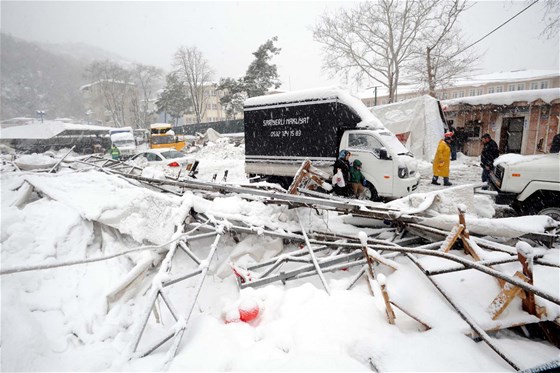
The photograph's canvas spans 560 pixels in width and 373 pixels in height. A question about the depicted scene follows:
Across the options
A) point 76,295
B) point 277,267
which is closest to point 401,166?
point 277,267


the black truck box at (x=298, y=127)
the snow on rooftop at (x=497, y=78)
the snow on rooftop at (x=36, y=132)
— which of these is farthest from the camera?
the snow on rooftop at (x=497, y=78)

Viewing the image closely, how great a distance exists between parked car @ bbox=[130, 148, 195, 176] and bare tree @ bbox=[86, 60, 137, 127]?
4630 cm

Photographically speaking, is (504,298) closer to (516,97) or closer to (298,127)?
(298,127)

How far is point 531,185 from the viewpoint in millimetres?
5414

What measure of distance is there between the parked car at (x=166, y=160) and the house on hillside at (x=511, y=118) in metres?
17.4

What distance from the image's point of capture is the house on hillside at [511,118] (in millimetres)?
15203

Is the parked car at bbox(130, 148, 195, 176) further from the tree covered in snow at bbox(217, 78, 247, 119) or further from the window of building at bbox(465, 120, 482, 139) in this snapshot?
the tree covered in snow at bbox(217, 78, 247, 119)

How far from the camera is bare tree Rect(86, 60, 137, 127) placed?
5278cm

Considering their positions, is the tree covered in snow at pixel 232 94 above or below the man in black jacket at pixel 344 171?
above

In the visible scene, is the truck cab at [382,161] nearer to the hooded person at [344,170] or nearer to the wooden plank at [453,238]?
the hooded person at [344,170]

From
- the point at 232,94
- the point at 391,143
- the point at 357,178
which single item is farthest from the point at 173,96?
the point at 391,143

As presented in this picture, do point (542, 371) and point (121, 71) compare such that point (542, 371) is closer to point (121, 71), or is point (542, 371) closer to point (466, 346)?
point (466, 346)

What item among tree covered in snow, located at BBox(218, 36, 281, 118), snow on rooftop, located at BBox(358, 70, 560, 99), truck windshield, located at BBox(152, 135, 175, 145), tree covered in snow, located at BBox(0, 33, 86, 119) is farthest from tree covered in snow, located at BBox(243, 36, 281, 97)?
tree covered in snow, located at BBox(0, 33, 86, 119)

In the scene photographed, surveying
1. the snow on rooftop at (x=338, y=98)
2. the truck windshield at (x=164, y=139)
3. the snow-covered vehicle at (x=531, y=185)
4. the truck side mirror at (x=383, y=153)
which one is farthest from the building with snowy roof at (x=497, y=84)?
the snow-covered vehicle at (x=531, y=185)
